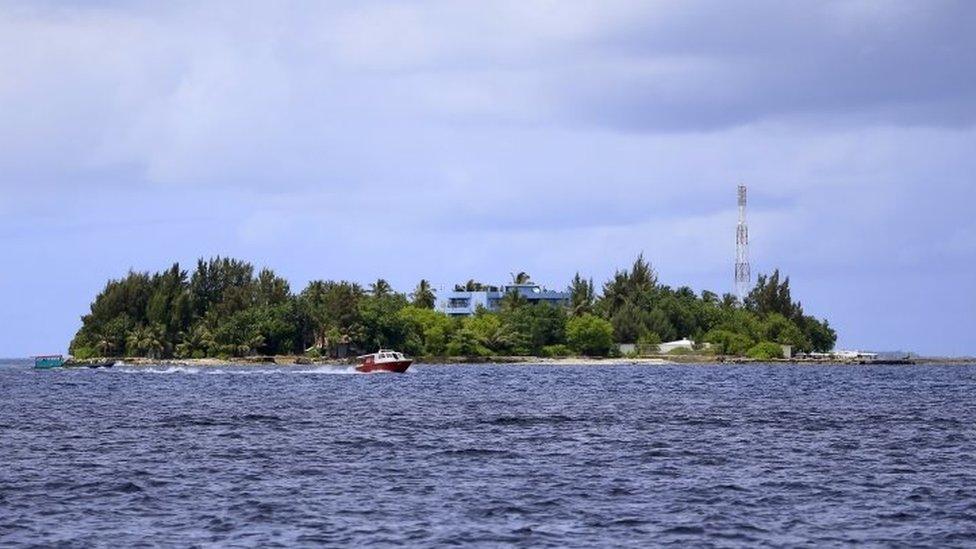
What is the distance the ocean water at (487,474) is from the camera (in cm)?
3688

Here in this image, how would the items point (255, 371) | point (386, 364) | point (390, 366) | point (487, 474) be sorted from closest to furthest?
1. point (487, 474)
2. point (390, 366)
3. point (386, 364)
4. point (255, 371)

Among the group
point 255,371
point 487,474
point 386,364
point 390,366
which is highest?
point 386,364

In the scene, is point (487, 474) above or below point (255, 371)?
below

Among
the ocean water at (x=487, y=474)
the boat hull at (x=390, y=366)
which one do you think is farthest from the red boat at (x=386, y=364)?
the ocean water at (x=487, y=474)

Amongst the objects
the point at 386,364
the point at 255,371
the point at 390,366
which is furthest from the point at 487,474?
the point at 255,371

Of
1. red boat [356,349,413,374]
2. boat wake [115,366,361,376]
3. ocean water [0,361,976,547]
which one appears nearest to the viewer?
ocean water [0,361,976,547]

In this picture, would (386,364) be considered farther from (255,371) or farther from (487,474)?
(487,474)

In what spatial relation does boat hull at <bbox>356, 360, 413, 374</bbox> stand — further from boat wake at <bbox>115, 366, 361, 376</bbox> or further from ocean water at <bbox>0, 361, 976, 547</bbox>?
ocean water at <bbox>0, 361, 976, 547</bbox>

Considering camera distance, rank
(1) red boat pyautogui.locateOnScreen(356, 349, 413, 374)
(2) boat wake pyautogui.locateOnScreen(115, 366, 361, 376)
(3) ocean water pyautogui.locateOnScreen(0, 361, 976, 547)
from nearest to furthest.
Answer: (3) ocean water pyautogui.locateOnScreen(0, 361, 976, 547)
(1) red boat pyautogui.locateOnScreen(356, 349, 413, 374)
(2) boat wake pyautogui.locateOnScreen(115, 366, 361, 376)

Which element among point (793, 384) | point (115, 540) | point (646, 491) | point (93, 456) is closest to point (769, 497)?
point (646, 491)

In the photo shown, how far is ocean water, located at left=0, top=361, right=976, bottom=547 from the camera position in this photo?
3688 centimetres

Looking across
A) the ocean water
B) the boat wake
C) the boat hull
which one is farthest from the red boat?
the ocean water

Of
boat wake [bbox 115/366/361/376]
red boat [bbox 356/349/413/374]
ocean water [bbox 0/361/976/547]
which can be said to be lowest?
ocean water [bbox 0/361/976/547]

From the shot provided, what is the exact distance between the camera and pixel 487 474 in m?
49.2
